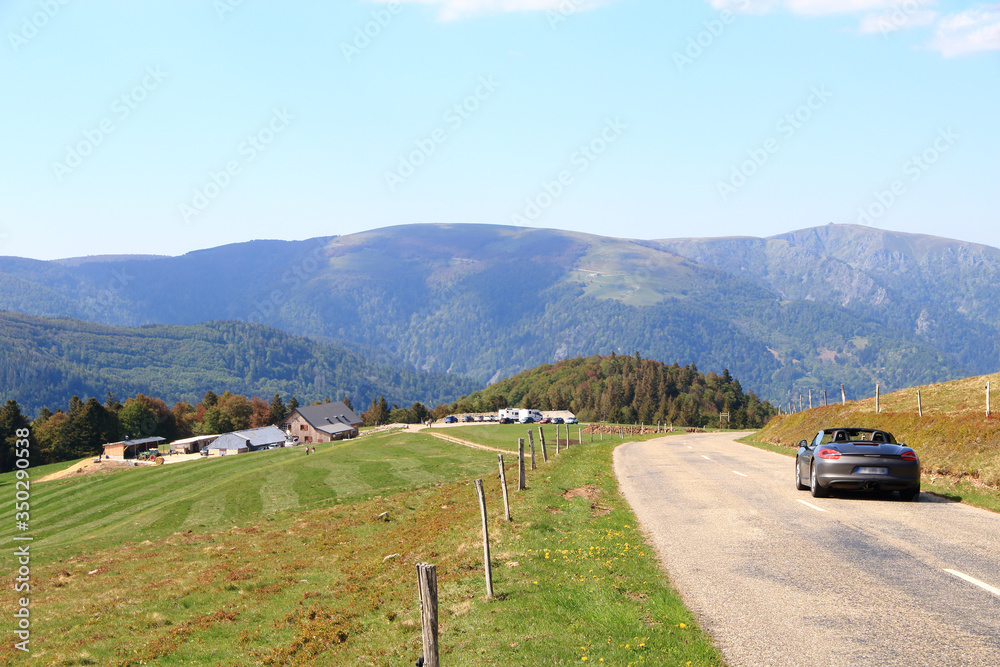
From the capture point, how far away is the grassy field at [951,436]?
21.5 metres

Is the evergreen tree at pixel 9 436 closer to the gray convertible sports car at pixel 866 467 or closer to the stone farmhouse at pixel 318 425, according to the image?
the stone farmhouse at pixel 318 425

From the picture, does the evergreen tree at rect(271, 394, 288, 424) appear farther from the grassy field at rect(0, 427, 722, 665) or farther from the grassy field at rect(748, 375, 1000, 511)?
the grassy field at rect(748, 375, 1000, 511)

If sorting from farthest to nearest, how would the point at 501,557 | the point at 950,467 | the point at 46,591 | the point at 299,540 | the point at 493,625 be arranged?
1. the point at 299,540
2. the point at 950,467
3. the point at 46,591
4. the point at 501,557
5. the point at 493,625

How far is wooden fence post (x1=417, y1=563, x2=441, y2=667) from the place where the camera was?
7273 mm

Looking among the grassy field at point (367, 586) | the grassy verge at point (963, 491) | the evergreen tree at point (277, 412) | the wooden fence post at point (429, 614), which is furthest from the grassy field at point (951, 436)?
the evergreen tree at point (277, 412)

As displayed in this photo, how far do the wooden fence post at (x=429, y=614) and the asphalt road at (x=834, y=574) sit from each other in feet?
10.7

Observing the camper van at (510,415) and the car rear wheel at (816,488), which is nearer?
the car rear wheel at (816,488)

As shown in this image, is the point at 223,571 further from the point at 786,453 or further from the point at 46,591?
the point at 786,453

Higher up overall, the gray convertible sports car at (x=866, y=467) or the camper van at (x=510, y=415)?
the gray convertible sports car at (x=866, y=467)

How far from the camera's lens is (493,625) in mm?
10289

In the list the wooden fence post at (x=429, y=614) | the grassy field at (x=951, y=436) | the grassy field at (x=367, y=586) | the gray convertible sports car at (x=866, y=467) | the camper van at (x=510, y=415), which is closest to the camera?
the wooden fence post at (x=429, y=614)

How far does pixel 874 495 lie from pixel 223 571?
18.6 metres

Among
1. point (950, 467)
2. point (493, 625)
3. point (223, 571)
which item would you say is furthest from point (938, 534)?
point (223, 571)

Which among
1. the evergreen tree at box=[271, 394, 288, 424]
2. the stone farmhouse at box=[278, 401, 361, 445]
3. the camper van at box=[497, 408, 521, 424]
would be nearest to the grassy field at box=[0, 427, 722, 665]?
the camper van at box=[497, 408, 521, 424]
